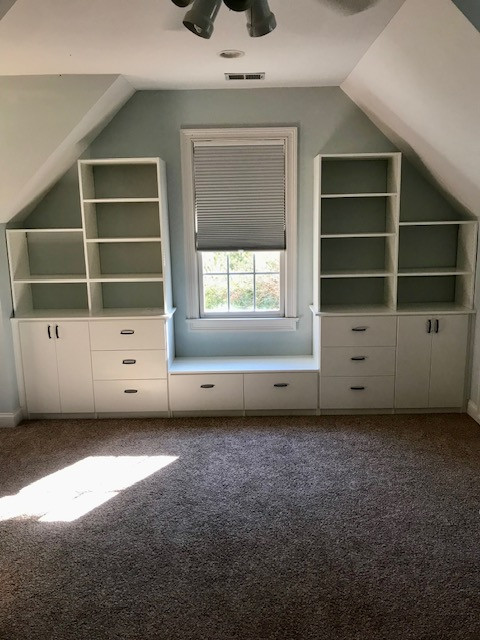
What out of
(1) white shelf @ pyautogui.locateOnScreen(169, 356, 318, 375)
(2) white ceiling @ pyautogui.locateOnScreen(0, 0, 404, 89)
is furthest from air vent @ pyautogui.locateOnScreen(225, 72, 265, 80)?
(1) white shelf @ pyautogui.locateOnScreen(169, 356, 318, 375)

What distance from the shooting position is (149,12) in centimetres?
244

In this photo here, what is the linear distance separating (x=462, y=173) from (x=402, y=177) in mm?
770

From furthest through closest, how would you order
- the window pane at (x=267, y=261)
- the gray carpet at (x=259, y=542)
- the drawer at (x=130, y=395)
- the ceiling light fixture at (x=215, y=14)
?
the window pane at (x=267, y=261) → the drawer at (x=130, y=395) → the gray carpet at (x=259, y=542) → the ceiling light fixture at (x=215, y=14)

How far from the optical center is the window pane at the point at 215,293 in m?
4.48

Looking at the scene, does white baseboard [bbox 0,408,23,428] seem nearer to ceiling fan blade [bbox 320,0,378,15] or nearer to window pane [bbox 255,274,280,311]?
window pane [bbox 255,274,280,311]

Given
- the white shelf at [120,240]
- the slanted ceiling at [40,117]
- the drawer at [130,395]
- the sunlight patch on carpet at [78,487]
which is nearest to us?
the sunlight patch on carpet at [78,487]

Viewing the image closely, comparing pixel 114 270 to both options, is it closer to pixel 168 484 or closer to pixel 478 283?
pixel 168 484

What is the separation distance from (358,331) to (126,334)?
5.98 ft

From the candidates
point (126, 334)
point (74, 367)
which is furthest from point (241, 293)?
point (74, 367)

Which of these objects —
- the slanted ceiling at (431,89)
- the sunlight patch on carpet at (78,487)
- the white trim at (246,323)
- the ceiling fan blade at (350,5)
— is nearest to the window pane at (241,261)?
the white trim at (246,323)

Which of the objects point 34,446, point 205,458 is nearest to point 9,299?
point 34,446

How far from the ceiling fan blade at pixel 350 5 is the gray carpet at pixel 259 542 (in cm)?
255

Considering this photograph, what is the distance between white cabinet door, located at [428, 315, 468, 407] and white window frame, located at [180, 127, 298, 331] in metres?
1.16

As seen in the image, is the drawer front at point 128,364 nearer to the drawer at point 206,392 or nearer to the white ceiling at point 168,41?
the drawer at point 206,392
